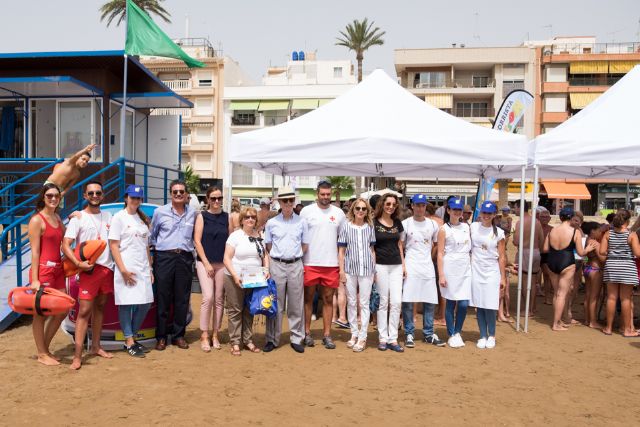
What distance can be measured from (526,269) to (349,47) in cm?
4003

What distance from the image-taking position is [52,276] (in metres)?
5.04

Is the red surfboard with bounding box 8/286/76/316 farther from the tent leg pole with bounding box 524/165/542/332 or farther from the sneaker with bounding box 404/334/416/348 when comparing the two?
the tent leg pole with bounding box 524/165/542/332

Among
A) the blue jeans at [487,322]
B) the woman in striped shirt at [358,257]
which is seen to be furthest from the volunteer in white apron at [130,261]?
the blue jeans at [487,322]

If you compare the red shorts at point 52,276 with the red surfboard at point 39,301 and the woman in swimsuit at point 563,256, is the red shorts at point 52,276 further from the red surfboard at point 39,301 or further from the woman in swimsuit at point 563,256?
the woman in swimsuit at point 563,256

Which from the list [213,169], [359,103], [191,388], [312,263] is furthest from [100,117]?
[213,169]

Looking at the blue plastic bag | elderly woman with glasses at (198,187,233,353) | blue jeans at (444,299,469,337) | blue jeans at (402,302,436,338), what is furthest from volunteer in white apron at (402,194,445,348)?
elderly woman with glasses at (198,187,233,353)

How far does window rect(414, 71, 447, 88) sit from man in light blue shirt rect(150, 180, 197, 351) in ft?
142

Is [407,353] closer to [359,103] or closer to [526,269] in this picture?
[526,269]

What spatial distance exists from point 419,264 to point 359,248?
78cm

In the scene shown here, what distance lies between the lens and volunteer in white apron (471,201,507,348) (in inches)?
239

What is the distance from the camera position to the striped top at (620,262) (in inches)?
265

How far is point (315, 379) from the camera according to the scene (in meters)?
4.93

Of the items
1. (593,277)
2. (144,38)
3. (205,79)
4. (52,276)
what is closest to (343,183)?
(205,79)

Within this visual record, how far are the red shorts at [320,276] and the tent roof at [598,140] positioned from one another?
3.22 meters
